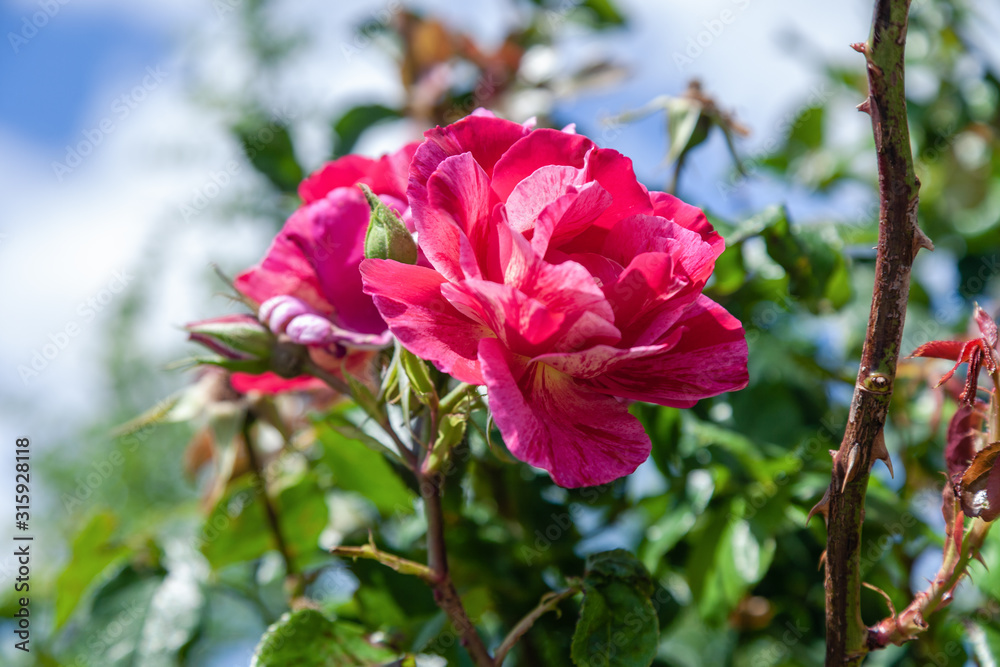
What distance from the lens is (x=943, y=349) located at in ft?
1.28

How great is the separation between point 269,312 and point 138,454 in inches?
104

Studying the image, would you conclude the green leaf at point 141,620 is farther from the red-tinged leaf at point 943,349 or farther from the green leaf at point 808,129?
the green leaf at point 808,129

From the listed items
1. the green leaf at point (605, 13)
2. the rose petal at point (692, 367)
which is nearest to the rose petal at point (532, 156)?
the rose petal at point (692, 367)

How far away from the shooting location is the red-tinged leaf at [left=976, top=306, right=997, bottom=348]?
0.36 metres

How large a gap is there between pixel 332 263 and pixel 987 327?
0.36 m

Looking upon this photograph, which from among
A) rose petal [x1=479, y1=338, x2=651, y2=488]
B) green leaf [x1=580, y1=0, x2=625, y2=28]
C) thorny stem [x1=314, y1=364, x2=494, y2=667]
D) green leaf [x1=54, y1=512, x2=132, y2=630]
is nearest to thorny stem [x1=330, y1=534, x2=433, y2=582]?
thorny stem [x1=314, y1=364, x2=494, y2=667]

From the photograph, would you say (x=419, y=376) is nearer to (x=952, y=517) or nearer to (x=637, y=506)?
(x=952, y=517)

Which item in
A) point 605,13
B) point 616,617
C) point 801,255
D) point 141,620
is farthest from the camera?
point 605,13

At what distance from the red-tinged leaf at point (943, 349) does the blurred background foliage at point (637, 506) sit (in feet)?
0.31

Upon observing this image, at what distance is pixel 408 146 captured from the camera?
47 centimetres

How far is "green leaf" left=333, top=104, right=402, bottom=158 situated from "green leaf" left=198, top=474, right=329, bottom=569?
18.2 inches

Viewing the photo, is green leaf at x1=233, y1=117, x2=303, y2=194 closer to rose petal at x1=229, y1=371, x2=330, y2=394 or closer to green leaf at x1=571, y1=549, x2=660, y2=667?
rose petal at x1=229, y1=371, x2=330, y2=394

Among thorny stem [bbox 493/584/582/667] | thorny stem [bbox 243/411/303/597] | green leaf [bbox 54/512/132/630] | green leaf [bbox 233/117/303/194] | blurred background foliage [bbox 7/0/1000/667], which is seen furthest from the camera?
green leaf [bbox 233/117/303/194]

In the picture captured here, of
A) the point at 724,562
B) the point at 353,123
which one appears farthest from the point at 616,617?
the point at 353,123
